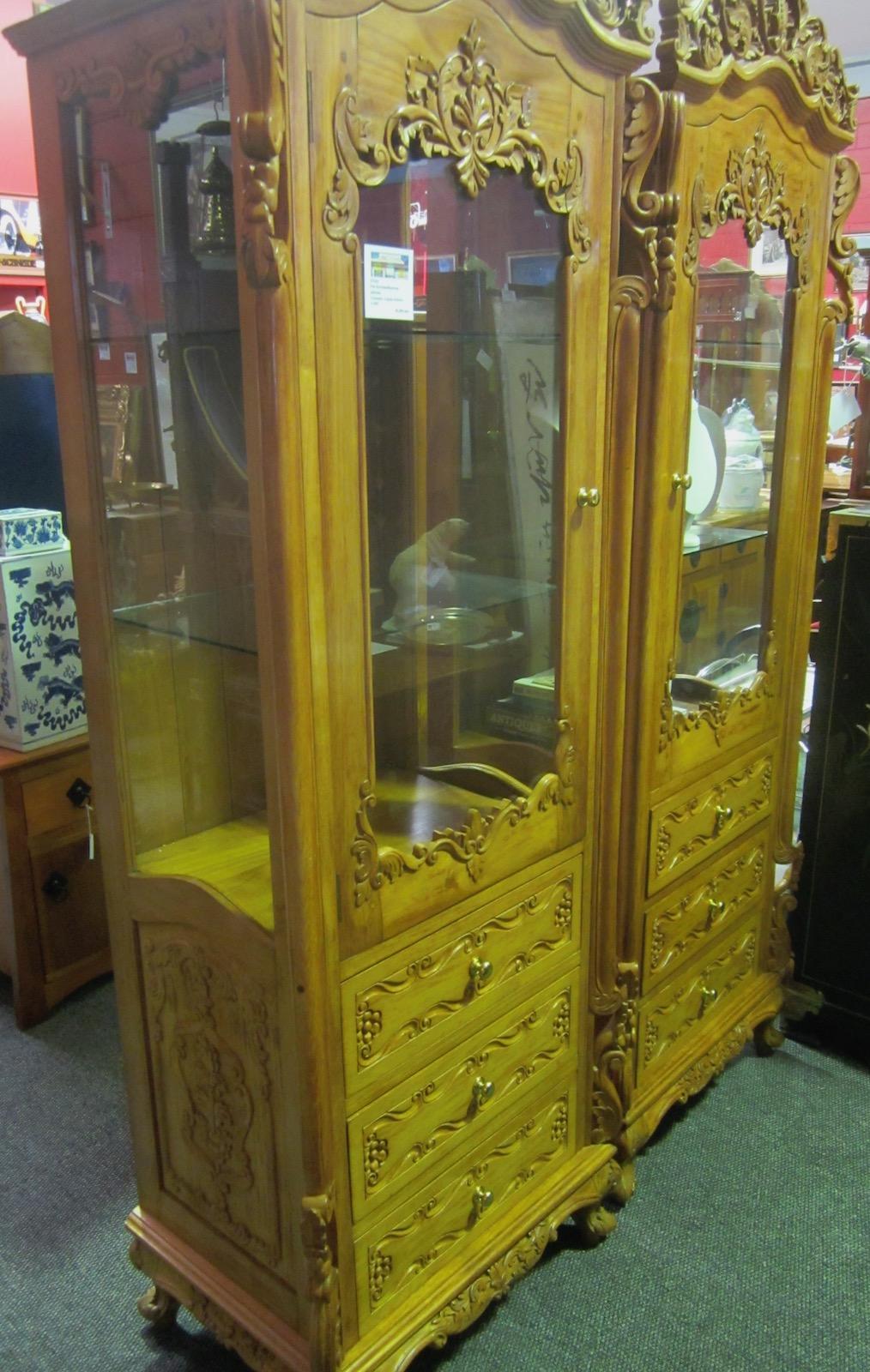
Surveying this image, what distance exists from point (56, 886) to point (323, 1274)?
1163 mm

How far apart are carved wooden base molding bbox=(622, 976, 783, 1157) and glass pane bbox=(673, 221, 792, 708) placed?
2.08ft

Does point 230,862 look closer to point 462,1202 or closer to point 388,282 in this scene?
point 462,1202

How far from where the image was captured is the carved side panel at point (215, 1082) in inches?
49.1

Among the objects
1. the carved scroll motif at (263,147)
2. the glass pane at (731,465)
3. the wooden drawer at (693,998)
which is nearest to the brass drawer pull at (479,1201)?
the wooden drawer at (693,998)

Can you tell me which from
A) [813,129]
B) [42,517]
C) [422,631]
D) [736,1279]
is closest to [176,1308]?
[736,1279]

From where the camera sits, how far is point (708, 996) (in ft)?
6.20

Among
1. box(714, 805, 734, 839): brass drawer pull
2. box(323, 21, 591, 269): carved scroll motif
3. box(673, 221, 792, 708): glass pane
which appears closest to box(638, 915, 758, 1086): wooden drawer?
box(714, 805, 734, 839): brass drawer pull

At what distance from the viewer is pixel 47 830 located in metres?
2.12

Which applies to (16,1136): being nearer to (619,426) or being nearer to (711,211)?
(619,426)

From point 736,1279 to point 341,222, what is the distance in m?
1.54

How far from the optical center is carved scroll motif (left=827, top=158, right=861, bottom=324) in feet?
5.59

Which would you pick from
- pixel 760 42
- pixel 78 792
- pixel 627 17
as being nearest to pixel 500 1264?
pixel 78 792

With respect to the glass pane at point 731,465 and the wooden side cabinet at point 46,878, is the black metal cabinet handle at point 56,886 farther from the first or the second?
the glass pane at point 731,465

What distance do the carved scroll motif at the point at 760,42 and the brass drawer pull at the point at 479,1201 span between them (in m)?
1.47
